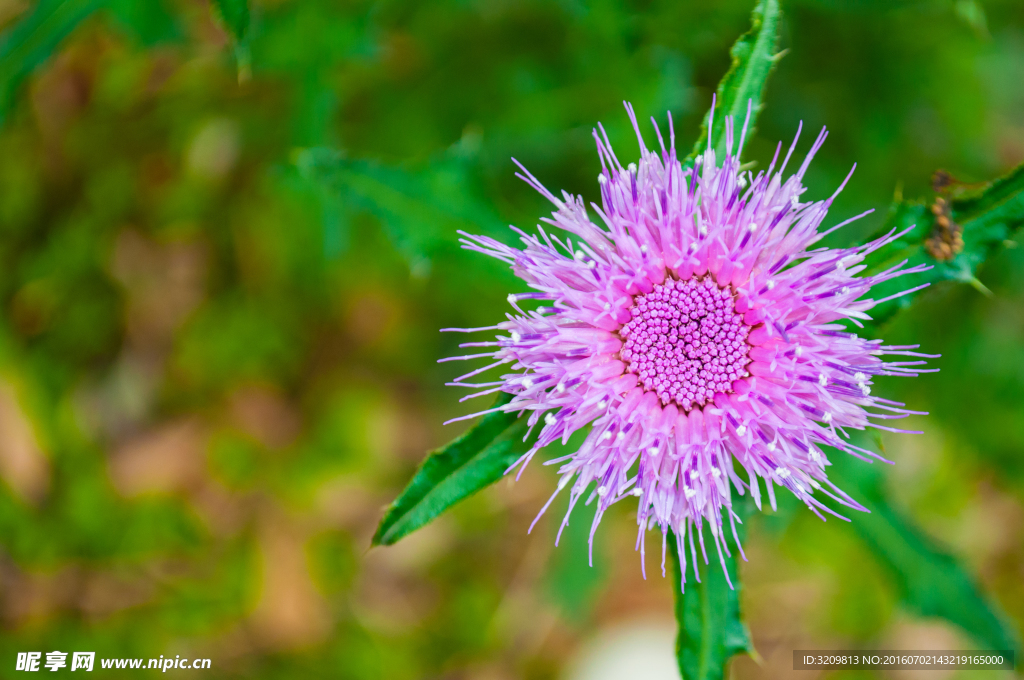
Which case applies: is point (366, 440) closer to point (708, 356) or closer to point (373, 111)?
point (373, 111)

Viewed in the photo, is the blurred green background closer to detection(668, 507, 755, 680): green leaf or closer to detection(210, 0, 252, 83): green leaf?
detection(210, 0, 252, 83): green leaf

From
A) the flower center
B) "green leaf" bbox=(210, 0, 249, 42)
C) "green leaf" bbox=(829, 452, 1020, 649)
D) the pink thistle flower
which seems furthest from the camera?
"green leaf" bbox=(829, 452, 1020, 649)

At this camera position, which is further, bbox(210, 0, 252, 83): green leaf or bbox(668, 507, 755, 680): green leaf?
bbox(210, 0, 252, 83): green leaf

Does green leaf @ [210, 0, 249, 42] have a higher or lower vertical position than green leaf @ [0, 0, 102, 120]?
lower

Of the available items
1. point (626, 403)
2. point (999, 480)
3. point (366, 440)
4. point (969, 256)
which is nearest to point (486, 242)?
point (626, 403)

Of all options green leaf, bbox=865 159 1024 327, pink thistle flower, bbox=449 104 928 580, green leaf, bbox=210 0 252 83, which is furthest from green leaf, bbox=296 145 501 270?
green leaf, bbox=865 159 1024 327

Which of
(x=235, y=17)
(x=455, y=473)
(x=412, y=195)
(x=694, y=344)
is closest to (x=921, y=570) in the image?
(x=694, y=344)

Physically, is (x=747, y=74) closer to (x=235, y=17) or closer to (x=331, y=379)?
(x=235, y=17)
